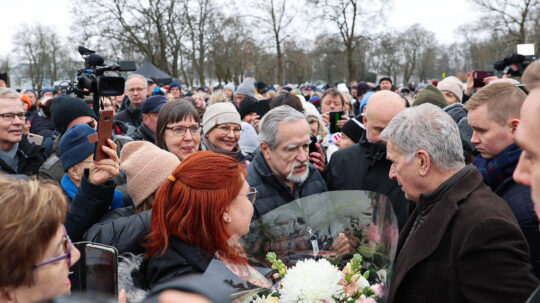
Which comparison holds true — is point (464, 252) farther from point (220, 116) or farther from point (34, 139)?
point (34, 139)

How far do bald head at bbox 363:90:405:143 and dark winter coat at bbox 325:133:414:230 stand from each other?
4.3 inches

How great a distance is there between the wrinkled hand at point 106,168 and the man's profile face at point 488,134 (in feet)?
8.32

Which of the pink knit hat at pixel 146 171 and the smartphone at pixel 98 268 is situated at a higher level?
the pink knit hat at pixel 146 171

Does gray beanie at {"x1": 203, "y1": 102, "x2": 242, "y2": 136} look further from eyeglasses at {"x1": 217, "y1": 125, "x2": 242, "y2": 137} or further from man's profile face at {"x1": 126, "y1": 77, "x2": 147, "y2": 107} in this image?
man's profile face at {"x1": 126, "y1": 77, "x2": 147, "y2": 107}

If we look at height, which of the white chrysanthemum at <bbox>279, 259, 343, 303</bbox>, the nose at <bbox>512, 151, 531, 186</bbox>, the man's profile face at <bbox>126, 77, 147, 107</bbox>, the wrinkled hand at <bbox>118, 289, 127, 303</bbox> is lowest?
the wrinkled hand at <bbox>118, 289, 127, 303</bbox>

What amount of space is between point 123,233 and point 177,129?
2056mm

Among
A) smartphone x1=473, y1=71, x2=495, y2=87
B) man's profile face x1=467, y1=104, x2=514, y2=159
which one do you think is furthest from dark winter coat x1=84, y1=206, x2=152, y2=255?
smartphone x1=473, y1=71, x2=495, y2=87

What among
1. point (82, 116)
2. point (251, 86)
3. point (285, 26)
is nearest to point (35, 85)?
point (285, 26)

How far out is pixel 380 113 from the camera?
3957 millimetres

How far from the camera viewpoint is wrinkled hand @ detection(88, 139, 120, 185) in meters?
2.59

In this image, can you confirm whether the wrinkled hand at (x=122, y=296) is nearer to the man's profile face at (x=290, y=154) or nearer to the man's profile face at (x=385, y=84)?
the man's profile face at (x=290, y=154)

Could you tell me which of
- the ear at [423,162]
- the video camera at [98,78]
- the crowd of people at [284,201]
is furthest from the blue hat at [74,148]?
the ear at [423,162]

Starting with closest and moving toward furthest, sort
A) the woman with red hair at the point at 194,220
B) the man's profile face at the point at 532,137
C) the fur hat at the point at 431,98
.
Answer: the man's profile face at the point at 532,137
the woman with red hair at the point at 194,220
the fur hat at the point at 431,98

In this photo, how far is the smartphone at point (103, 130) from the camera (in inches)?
94.5
